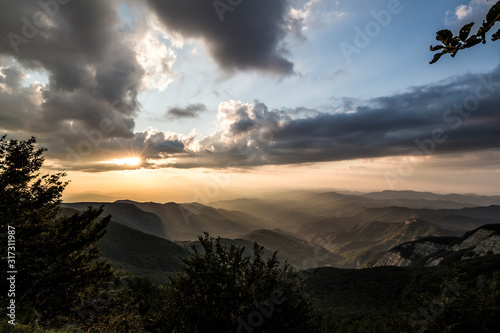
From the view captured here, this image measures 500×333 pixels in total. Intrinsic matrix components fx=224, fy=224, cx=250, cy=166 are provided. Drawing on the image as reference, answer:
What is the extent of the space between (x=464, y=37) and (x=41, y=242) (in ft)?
83.3

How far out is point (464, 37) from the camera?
245 centimetres

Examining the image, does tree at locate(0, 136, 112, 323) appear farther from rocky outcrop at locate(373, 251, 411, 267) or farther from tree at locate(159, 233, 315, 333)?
rocky outcrop at locate(373, 251, 411, 267)

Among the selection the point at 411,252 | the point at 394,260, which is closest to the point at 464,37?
the point at 411,252

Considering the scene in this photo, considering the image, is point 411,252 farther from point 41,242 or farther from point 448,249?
point 41,242

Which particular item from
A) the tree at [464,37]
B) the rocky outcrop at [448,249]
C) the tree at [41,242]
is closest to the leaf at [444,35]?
the tree at [464,37]

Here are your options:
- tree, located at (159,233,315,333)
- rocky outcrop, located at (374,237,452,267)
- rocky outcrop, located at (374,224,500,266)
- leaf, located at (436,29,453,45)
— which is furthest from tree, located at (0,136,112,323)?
rocky outcrop, located at (374,237,452,267)

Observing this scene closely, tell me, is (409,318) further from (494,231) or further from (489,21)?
(494,231)

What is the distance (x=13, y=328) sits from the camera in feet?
25.0

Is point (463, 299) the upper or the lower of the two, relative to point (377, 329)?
upper

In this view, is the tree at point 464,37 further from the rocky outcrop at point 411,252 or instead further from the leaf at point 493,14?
the rocky outcrop at point 411,252

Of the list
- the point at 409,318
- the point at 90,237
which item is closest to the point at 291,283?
the point at 409,318

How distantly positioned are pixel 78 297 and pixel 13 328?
12663 millimetres

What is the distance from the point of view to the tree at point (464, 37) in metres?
2.22

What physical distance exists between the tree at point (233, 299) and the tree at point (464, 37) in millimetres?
13020
